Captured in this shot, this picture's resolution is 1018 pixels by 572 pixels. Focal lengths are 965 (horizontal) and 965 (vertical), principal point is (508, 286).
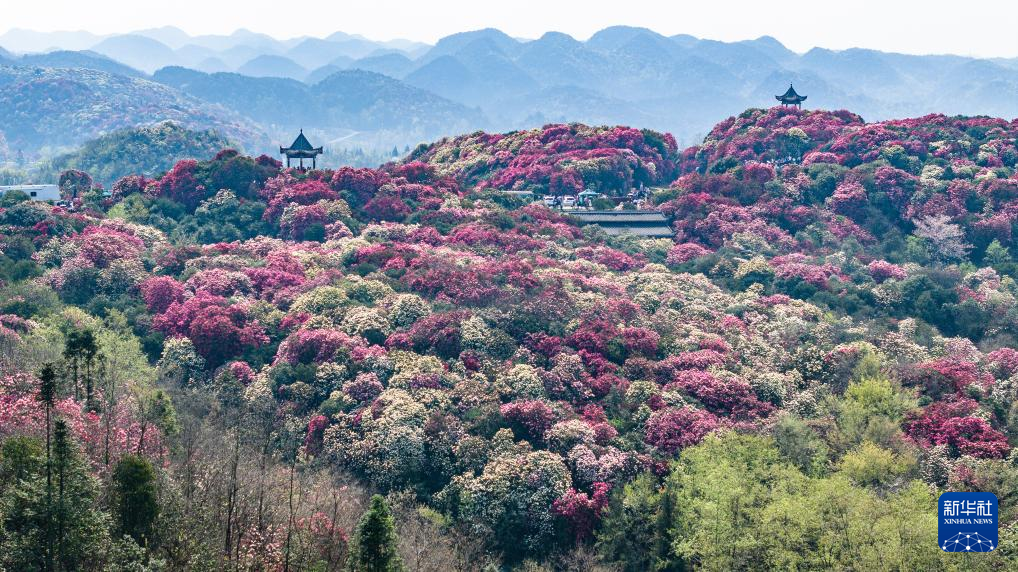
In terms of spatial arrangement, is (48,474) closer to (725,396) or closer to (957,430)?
(725,396)

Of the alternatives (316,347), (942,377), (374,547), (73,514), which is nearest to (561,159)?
(316,347)

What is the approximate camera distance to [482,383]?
44.3 m

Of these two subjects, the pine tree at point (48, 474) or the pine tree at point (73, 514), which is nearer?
the pine tree at point (48, 474)

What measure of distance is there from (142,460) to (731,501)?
1952 centimetres

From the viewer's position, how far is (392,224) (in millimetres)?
74875

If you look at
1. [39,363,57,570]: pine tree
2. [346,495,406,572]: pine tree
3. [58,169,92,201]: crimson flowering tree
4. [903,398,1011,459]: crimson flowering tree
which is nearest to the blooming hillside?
[58,169,92,201]: crimson flowering tree

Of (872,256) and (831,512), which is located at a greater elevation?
(872,256)

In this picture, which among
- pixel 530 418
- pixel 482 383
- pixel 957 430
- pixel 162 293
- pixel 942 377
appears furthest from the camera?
pixel 162 293

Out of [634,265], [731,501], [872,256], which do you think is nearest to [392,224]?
[634,265]

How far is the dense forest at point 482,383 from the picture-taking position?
1220 inches

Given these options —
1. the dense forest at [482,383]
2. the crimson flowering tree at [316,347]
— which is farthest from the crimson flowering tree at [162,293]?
the crimson flowering tree at [316,347]

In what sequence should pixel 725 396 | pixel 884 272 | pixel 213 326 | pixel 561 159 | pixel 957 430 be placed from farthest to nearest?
pixel 561 159, pixel 884 272, pixel 213 326, pixel 725 396, pixel 957 430

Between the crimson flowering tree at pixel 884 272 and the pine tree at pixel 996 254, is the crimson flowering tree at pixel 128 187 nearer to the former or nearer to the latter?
the crimson flowering tree at pixel 884 272

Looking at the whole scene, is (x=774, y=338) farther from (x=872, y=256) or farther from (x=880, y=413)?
(x=872, y=256)
